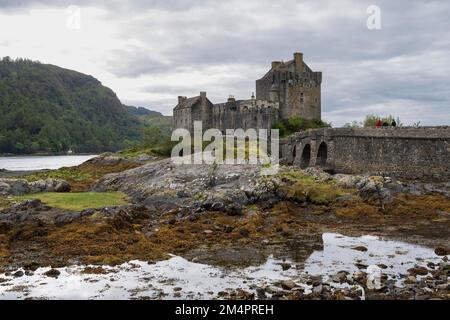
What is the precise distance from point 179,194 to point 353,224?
12.6 metres

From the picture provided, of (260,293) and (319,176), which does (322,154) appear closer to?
(319,176)

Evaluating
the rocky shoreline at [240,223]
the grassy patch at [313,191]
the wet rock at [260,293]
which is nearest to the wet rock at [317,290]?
the rocky shoreline at [240,223]

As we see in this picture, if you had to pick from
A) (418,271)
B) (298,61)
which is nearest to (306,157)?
(298,61)

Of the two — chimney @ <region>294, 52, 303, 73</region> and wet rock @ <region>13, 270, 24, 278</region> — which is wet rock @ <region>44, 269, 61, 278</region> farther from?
→ chimney @ <region>294, 52, 303, 73</region>

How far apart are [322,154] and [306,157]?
7.57ft

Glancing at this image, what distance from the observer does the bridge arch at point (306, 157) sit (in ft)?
179

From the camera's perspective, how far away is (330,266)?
18516 mm

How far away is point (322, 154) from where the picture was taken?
53969 millimetres

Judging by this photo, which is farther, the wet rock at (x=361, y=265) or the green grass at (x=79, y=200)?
the green grass at (x=79, y=200)

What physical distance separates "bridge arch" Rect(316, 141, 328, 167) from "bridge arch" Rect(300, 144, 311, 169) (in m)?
1.37

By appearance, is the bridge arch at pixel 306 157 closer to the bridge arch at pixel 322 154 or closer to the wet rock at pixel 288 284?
the bridge arch at pixel 322 154

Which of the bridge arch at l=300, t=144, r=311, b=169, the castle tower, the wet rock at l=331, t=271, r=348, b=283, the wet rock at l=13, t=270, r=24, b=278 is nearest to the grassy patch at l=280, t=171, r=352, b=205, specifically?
the wet rock at l=331, t=271, r=348, b=283
